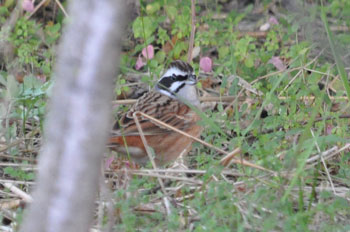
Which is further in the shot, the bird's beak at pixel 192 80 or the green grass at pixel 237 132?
the bird's beak at pixel 192 80

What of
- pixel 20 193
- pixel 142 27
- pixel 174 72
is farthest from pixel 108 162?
pixel 142 27

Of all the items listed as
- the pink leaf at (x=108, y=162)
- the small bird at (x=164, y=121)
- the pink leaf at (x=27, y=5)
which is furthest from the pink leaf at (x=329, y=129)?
the pink leaf at (x=27, y=5)

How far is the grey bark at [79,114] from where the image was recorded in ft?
7.01

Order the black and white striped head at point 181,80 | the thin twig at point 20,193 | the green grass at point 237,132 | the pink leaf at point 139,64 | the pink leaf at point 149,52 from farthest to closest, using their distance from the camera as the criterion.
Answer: the pink leaf at point 139,64 → the pink leaf at point 149,52 → the black and white striped head at point 181,80 → the thin twig at point 20,193 → the green grass at point 237,132

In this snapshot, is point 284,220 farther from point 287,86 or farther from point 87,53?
point 287,86

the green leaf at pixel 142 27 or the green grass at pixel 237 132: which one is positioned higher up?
the green leaf at pixel 142 27

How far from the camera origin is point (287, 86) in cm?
522

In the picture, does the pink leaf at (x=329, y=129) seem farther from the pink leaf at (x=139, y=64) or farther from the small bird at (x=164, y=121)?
the pink leaf at (x=139, y=64)

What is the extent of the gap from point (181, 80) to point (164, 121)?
1.20ft

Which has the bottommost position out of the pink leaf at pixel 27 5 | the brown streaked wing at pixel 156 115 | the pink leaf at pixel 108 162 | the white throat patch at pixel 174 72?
the pink leaf at pixel 108 162

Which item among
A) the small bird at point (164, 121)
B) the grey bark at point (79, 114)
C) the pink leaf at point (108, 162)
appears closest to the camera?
the grey bark at point (79, 114)

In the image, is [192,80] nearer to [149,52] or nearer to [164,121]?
[164,121]

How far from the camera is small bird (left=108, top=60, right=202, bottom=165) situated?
15.6ft

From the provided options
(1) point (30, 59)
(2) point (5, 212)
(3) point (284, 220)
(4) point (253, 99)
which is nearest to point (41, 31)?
(1) point (30, 59)
